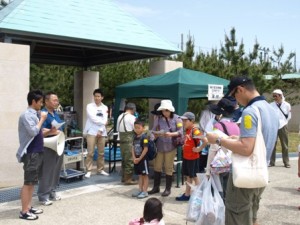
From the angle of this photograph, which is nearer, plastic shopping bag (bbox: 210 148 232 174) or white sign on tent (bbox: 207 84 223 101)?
plastic shopping bag (bbox: 210 148 232 174)

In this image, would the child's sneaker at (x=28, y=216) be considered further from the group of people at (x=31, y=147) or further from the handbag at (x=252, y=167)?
the handbag at (x=252, y=167)

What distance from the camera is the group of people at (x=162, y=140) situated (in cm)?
327

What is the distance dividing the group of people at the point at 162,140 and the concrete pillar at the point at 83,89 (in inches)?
190

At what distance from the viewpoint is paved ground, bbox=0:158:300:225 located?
5148 mm

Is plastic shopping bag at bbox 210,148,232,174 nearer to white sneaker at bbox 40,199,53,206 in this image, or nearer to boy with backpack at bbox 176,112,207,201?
boy with backpack at bbox 176,112,207,201

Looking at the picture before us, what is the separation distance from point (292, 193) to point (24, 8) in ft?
21.9

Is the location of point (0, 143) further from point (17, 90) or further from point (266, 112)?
point (266, 112)

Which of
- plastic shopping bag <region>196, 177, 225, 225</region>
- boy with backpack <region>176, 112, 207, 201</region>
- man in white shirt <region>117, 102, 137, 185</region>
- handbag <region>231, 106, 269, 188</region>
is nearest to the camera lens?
handbag <region>231, 106, 269, 188</region>

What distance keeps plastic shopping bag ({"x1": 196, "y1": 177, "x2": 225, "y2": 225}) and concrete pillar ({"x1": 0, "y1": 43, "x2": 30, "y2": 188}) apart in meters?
4.05

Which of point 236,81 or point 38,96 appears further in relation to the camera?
point 38,96

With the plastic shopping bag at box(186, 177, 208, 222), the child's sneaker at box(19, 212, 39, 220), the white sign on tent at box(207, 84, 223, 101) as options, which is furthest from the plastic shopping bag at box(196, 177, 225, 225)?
the white sign on tent at box(207, 84, 223, 101)

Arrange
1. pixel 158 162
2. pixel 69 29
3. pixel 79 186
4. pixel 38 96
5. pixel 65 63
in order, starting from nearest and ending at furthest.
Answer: pixel 38 96 → pixel 158 162 → pixel 79 186 → pixel 69 29 → pixel 65 63

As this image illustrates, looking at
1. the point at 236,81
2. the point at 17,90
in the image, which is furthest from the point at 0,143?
the point at 236,81

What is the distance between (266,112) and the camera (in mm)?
3205
